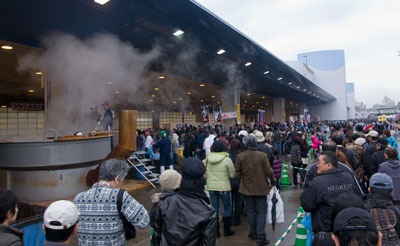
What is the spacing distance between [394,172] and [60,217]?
364 cm

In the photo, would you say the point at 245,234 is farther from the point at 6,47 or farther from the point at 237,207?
the point at 6,47

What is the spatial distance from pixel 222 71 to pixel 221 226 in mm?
7869

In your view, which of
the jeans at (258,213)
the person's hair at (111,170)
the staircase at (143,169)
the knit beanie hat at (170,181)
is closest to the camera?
the person's hair at (111,170)

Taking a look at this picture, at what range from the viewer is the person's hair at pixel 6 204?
170 cm

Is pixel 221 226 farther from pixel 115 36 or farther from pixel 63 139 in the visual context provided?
pixel 115 36

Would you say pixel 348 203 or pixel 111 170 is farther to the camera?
pixel 111 170

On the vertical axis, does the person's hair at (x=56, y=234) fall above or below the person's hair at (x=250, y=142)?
below

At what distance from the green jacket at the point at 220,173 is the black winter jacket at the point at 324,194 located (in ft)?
4.88

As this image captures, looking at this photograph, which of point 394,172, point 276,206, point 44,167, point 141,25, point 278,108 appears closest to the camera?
point 394,172

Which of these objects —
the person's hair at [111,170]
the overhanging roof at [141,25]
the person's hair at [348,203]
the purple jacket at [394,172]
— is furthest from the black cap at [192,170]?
the overhanging roof at [141,25]

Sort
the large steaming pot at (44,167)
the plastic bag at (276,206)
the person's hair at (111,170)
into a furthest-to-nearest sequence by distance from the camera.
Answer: the large steaming pot at (44,167), the plastic bag at (276,206), the person's hair at (111,170)

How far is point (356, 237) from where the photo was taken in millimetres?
1267

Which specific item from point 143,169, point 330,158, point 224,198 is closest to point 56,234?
point 330,158

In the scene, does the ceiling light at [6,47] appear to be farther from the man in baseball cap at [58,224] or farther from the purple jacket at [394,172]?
the purple jacket at [394,172]
